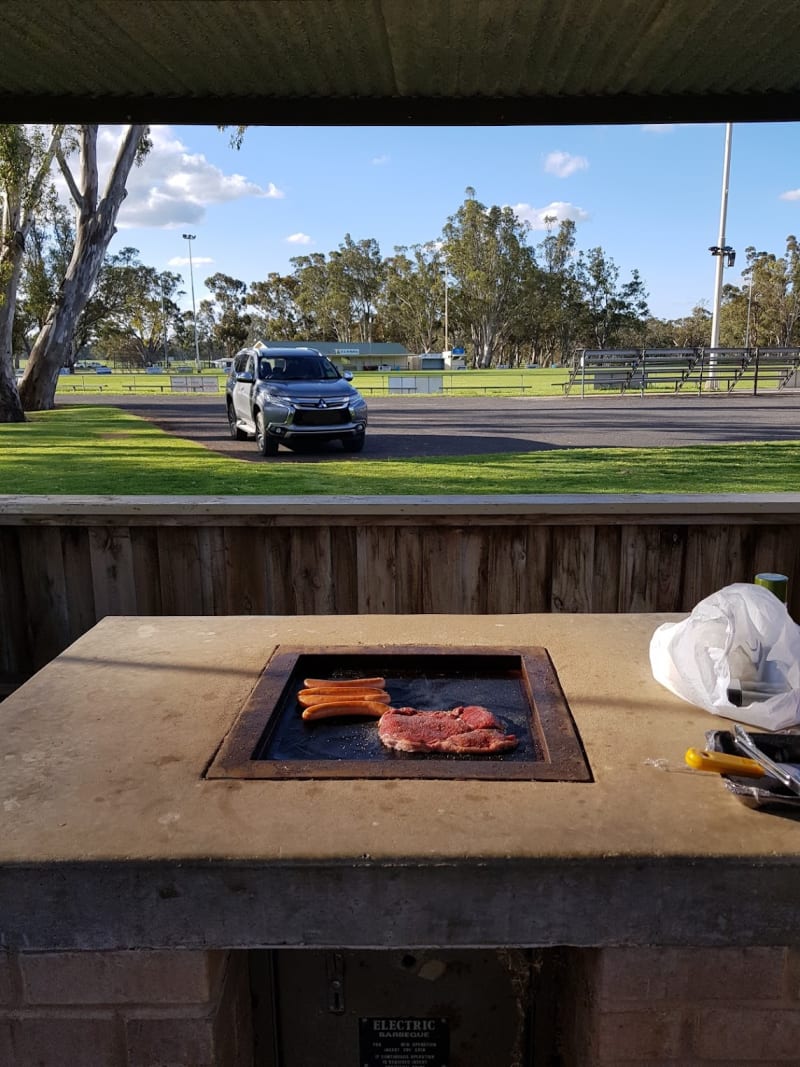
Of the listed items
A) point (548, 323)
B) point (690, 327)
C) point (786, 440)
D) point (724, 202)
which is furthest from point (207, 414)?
point (690, 327)

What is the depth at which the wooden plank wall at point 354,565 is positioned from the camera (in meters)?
3.98

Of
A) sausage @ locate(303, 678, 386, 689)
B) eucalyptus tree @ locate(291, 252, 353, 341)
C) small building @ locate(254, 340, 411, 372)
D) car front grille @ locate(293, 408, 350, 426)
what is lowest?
sausage @ locate(303, 678, 386, 689)

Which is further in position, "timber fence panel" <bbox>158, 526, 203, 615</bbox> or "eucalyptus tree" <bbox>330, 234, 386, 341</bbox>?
"eucalyptus tree" <bbox>330, 234, 386, 341</bbox>

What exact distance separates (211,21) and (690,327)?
254ft

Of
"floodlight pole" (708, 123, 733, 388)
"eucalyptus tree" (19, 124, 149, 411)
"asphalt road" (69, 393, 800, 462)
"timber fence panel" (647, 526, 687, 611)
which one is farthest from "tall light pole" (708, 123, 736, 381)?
"timber fence panel" (647, 526, 687, 611)

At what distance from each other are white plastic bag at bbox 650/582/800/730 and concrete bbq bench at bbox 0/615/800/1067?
269 millimetres

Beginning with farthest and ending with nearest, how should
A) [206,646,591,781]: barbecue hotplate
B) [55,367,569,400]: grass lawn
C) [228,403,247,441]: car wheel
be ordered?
[55,367,569,400]: grass lawn, [228,403,247,441]: car wheel, [206,646,591,781]: barbecue hotplate

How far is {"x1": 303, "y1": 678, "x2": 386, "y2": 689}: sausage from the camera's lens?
87.3 inches

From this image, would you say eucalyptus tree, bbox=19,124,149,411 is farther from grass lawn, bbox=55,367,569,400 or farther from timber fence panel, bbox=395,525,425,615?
timber fence panel, bbox=395,525,425,615

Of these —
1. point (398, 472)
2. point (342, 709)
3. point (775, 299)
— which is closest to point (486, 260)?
point (775, 299)

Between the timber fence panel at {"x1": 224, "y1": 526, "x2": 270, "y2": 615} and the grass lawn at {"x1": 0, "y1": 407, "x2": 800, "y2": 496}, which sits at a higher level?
the timber fence panel at {"x1": 224, "y1": 526, "x2": 270, "y2": 615}

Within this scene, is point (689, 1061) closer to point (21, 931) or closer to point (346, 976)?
point (346, 976)

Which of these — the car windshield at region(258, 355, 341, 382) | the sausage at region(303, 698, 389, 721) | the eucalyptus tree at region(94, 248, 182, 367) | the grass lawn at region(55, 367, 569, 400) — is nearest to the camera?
the sausage at region(303, 698, 389, 721)

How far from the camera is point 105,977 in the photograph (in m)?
1.53
